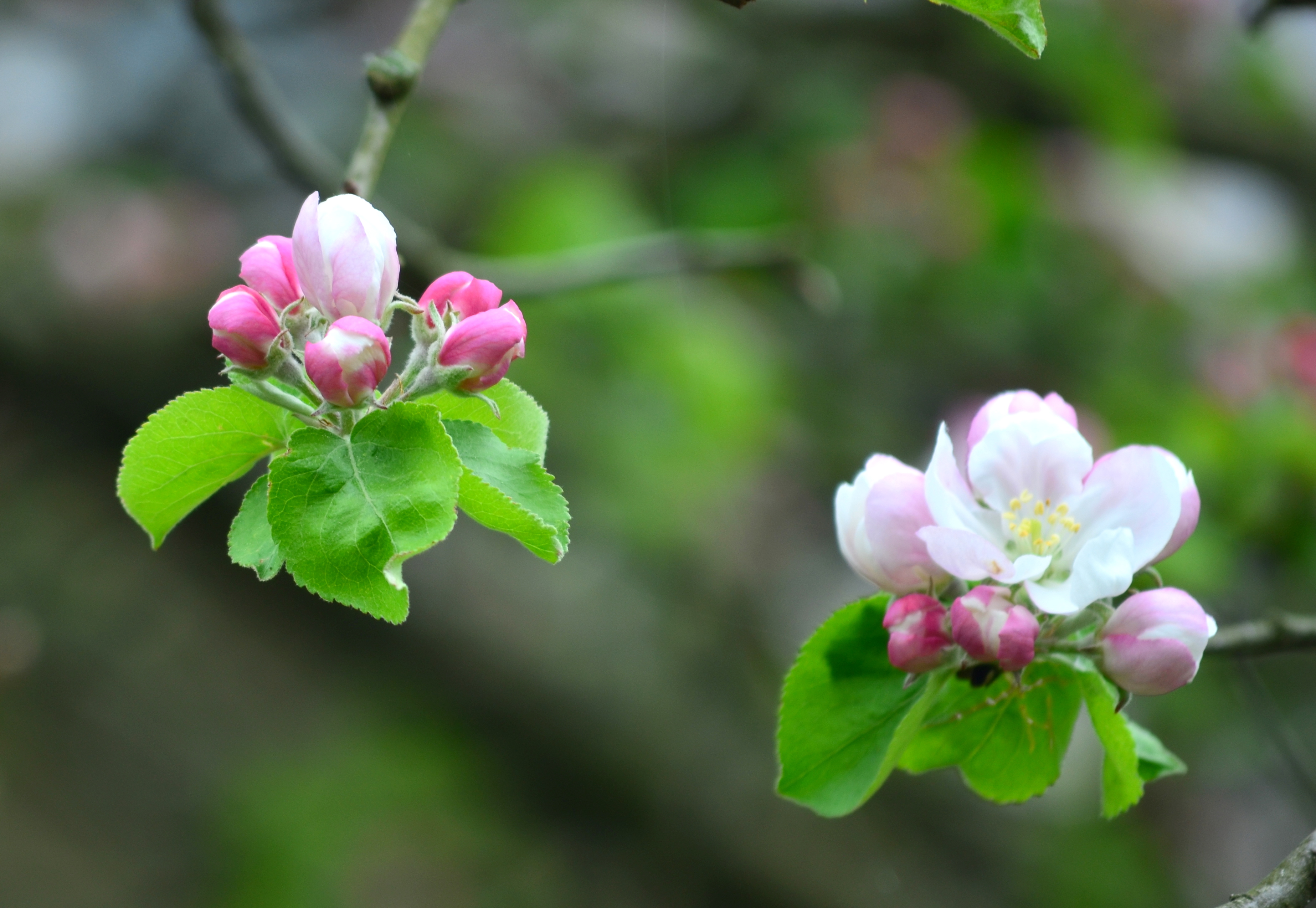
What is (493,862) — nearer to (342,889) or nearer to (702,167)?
(342,889)

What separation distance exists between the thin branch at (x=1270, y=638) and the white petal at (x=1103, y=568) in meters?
0.34

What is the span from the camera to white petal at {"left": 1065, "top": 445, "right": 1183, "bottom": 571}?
0.73 metres

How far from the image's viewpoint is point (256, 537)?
706 millimetres

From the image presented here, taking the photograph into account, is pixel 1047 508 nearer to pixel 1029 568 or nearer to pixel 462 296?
pixel 1029 568

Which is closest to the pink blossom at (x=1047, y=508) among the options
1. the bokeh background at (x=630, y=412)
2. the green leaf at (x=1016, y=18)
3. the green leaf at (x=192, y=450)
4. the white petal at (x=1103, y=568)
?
the white petal at (x=1103, y=568)

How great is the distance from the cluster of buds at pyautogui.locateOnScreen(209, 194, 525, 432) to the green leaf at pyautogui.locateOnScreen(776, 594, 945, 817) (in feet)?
1.05

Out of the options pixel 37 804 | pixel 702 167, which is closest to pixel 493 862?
pixel 37 804

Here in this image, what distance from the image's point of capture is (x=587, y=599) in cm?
344

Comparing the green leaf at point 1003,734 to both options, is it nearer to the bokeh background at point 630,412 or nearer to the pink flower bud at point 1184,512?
the pink flower bud at point 1184,512

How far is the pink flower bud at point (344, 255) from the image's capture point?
0.66m

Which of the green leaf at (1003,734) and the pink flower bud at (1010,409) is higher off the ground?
the pink flower bud at (1010,409)

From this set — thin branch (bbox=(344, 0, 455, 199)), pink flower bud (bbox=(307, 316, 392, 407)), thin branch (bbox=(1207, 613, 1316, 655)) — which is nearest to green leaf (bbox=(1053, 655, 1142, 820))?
thin branch (bbox=(1207, 613, 1316, 655))

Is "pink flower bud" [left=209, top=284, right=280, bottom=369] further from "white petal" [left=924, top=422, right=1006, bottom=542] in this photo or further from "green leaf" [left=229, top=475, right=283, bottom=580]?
"white petal" [left=924, top=422, right=1006, bottom=542]

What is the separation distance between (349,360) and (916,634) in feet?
1.35
